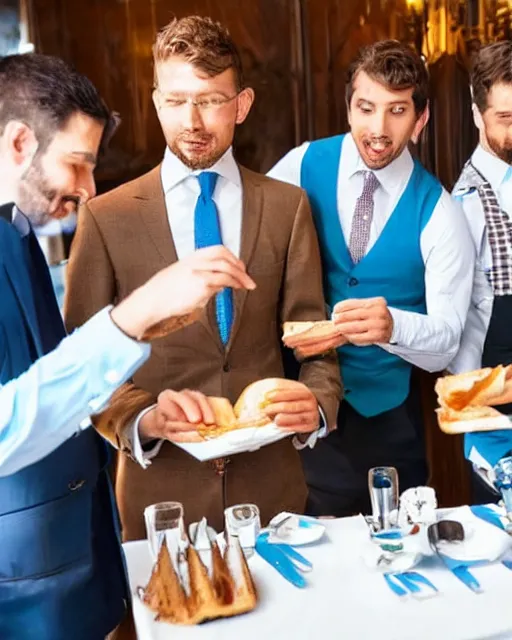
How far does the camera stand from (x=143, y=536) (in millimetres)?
2045

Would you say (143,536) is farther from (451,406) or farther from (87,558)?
(451,406)

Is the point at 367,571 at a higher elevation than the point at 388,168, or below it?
below

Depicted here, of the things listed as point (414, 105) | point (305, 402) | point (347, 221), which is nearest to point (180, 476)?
point (305, 402)

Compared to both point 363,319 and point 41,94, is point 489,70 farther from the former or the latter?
point 41,94

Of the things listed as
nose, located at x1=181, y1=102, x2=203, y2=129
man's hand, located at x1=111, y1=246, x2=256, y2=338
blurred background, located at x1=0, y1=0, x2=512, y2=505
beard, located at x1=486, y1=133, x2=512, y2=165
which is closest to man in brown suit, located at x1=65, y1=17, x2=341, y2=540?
nose, located at x1=181, y1=102, x2=203, y2=129

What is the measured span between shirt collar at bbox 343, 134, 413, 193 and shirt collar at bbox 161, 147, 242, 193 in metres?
0.39

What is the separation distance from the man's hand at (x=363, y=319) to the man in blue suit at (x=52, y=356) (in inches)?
25.3

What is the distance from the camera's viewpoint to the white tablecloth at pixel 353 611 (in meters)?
1.30

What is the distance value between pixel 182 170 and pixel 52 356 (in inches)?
34.9

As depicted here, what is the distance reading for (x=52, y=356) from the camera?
3.87ft

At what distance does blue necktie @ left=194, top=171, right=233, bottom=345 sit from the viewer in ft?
6.32

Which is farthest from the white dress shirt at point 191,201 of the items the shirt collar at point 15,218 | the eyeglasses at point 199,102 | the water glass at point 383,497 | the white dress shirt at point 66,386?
the white dress shirt at point 66,386

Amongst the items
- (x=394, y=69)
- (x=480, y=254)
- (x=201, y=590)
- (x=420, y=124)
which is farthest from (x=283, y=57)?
(x=201, y=590)

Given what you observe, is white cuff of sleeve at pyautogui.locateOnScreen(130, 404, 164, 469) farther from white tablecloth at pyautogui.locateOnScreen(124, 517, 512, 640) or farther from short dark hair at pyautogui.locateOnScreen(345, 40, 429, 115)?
short dark hair at pyautogui.locateOnScreen(345, 40, 429, 115)
